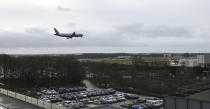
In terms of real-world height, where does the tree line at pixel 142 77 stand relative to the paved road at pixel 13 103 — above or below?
below

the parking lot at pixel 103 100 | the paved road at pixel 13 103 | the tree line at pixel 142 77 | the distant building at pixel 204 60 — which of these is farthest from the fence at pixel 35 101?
the distant building at pixel 204 60

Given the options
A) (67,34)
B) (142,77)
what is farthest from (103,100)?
(142,77)

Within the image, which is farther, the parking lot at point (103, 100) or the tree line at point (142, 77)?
the tree line at point (142, 77)

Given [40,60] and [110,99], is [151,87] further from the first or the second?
[40,60]

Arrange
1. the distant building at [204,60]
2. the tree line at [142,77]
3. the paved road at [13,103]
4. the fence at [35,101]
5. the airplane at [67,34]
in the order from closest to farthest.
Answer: the fence at [35,101] < the paved road at [13,103] < the airplane at [67,34] < the tree line at [142,77] < the distant building at [204,60]

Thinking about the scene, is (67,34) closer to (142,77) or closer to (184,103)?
(184,103)

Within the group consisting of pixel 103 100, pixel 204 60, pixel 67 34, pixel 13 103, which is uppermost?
pixel 67 34

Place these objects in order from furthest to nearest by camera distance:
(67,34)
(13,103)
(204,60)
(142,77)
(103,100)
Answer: (204,60) → (142,77) → (103,100) → (67,34) → (13,103)

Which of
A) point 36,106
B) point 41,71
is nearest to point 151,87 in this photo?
point 41,71

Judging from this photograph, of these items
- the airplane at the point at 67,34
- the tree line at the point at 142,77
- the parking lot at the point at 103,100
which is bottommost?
the parking lot at the point at 103,100

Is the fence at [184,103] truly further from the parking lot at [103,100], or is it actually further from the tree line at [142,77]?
the tree line at [142,77]
